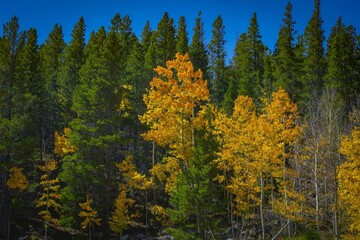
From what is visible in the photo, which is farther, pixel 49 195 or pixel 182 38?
pixel 182 38

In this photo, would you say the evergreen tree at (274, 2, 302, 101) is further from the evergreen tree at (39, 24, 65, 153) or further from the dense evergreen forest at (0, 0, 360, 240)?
the evergreen tree at (39, 24, 65, 153)

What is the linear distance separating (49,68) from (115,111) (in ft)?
59.0

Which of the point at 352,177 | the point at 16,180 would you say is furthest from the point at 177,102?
the point at 16,180

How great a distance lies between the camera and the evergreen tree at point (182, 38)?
1564 inches

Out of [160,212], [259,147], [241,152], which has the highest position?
[259,147]

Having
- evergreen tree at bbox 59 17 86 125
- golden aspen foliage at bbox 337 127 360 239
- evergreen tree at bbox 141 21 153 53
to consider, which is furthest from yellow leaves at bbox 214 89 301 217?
evergreen tree at bbox 141 21 153 53

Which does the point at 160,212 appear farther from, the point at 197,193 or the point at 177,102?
the point at 177,102

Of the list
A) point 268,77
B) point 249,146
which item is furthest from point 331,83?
point 249,146

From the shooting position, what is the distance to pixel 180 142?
731 inches

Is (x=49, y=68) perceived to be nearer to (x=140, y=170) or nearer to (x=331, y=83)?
(x=140, y=170)

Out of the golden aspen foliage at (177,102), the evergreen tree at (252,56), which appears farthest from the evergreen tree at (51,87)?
the evergreen tree at (252,56)

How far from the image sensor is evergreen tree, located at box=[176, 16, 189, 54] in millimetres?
39719

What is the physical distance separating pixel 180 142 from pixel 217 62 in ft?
100

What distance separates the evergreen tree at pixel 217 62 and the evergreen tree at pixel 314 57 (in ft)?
37.8
